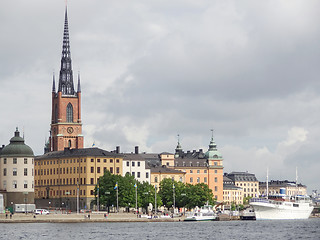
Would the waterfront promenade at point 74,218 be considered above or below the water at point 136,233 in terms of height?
above

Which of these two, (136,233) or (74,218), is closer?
(136,233)

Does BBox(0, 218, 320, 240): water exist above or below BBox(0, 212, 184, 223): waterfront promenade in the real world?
below

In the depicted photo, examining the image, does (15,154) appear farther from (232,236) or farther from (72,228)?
(232,236)

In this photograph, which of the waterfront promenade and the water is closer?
the water

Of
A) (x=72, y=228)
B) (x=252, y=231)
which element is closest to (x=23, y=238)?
(x=72, y=228)

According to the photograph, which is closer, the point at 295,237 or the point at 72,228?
the point at 295,237

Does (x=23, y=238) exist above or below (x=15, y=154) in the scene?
below

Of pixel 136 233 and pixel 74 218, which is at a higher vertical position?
pixel 74 218

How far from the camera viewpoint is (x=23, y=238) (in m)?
126

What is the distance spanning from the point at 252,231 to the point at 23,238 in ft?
130

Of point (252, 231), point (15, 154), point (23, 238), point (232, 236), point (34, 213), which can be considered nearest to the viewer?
point (23, 238)

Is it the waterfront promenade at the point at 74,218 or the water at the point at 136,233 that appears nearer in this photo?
the water at the point at 136,233

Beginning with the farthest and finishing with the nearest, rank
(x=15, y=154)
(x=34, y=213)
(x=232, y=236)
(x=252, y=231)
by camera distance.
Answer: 1. (x=15, y=154)
2. (x=34, y=213)
3. (x=252, y=231)
4. (x=232, y=236)

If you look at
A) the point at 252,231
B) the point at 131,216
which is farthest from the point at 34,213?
the point at 252,231
